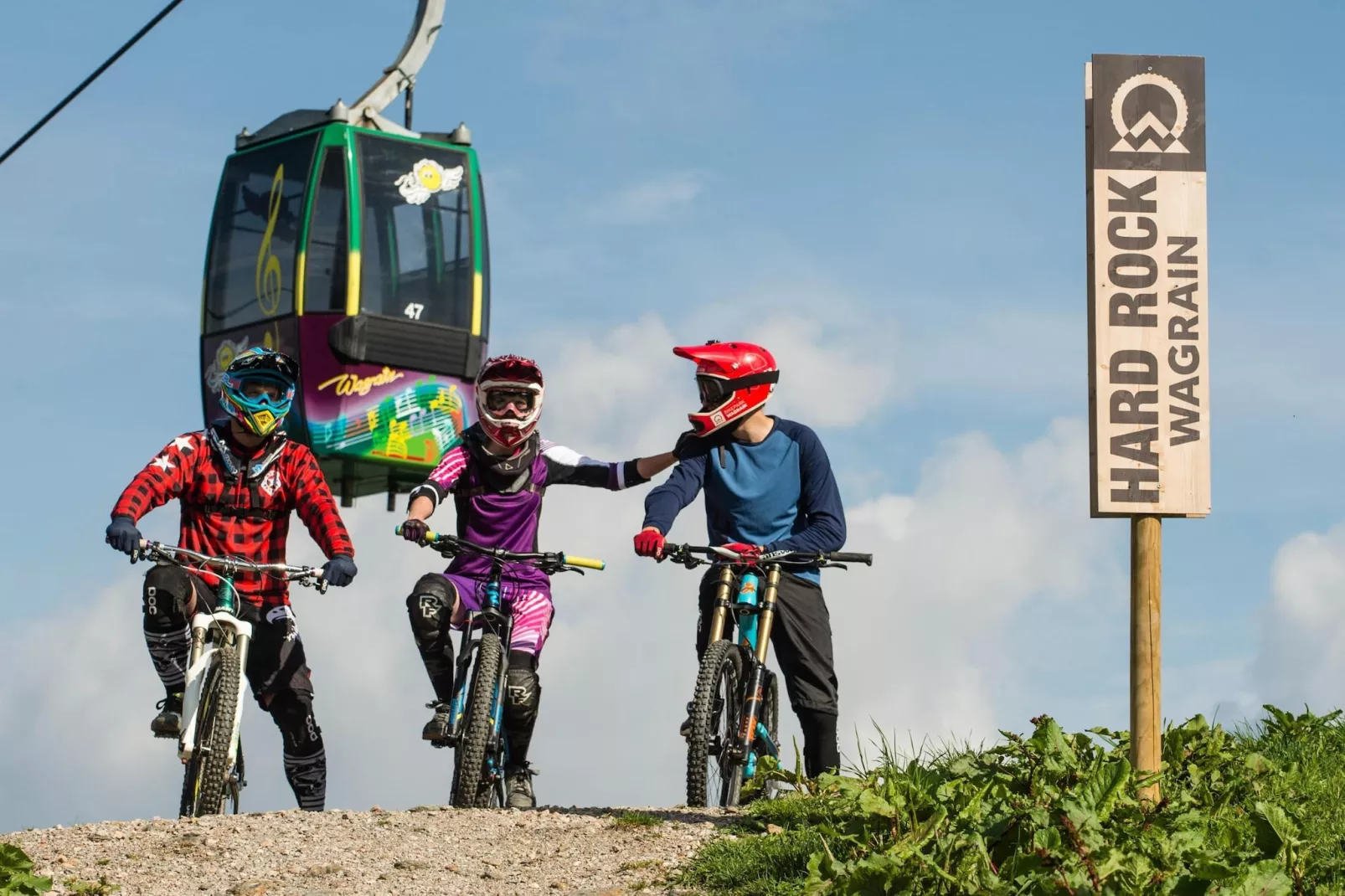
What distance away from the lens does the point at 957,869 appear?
200 inches

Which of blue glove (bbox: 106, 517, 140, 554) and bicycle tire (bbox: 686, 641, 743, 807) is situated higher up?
blue glove (bbox: 106, 517, 140, 554)

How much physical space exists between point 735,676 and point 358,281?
36.4ft

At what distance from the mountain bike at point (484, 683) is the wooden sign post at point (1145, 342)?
2459 millimetres

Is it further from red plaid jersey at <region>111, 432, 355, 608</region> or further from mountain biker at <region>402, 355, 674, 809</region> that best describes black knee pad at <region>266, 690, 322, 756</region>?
mountain biker at <region>402, 355, 674, 809</region>

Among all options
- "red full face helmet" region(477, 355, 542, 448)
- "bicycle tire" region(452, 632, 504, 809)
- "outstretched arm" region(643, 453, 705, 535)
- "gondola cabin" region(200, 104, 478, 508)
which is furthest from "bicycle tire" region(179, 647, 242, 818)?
"gondola cabin" region(200, 104, 478, 508)

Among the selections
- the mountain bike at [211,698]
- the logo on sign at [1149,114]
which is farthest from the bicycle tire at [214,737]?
the logo on sign at [1149,114]

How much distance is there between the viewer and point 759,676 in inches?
306

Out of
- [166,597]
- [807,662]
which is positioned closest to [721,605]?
[807,662]

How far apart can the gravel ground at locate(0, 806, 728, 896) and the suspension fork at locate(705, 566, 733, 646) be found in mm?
777

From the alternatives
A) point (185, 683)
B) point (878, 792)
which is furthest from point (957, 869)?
point (185, 683)

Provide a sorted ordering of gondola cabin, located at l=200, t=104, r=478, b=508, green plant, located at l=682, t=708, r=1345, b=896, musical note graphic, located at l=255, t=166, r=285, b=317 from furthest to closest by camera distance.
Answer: musical note graphic, located at l=255, t=166, r=285, b=317 → gondola cabin, located at l=200, t=104, r=478, b=508 → green plant, located at l=682, t=708, r=1345, b=896

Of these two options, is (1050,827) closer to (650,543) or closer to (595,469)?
(650,543)

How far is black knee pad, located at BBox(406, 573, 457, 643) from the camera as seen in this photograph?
7887 mm

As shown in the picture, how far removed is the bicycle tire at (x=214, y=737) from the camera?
7.70 m
